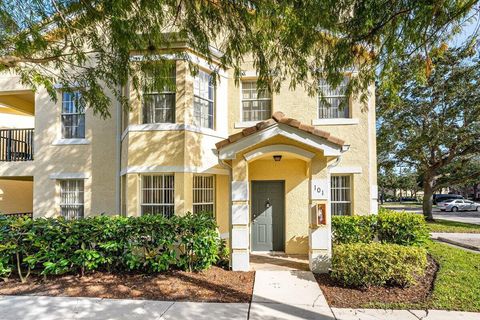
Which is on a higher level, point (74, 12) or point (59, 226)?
point (74, 12)

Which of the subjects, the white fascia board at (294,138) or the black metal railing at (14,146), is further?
the black metal railing at (14,146)

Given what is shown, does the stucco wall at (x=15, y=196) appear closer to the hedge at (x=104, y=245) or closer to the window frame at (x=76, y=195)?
the window frame at (x=76, y=195)

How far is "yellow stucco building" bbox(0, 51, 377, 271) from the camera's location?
7902 mm

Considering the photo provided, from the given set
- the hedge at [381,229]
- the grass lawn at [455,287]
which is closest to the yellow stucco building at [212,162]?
the hedge at [381,229]

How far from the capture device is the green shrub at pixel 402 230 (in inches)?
330

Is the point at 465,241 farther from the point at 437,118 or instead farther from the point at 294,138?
the point at 294,138

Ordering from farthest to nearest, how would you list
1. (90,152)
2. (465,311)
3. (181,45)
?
(90,152) < (181,45) < (465,311)

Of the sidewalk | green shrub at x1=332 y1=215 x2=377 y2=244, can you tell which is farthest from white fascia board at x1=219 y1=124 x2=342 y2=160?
the sidewalk

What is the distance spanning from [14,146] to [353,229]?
13432mm

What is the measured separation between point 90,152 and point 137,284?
5577 mm

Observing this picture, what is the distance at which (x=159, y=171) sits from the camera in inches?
344

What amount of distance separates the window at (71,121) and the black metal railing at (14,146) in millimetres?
2280

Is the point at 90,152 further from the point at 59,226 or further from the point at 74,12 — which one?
the point at 74,12

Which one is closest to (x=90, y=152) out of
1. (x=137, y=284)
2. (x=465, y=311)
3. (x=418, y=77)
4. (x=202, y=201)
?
(x=202, y=201)
